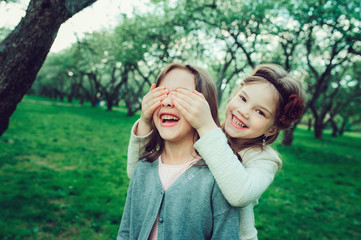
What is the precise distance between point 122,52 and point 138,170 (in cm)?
1913

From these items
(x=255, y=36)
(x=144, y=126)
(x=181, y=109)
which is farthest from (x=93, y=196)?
(x=255, y=36)

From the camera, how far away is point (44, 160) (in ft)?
23.1

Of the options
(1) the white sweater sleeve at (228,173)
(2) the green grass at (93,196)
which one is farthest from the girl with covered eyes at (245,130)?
(2) the green grass at (93,196)

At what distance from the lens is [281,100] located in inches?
64.2

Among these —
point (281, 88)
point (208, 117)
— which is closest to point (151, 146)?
point (208, 117)

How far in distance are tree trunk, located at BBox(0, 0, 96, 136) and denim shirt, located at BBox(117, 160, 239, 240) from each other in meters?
1.98

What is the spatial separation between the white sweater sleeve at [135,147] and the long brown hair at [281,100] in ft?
2.02

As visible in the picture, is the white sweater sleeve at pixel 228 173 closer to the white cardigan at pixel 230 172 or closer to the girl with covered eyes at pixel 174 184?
the white cardigan at pixel 230 172

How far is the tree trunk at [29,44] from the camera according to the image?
2.36m

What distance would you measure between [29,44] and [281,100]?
2469 millimetres

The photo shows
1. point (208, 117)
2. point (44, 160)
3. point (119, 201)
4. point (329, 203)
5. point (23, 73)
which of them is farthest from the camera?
point (44, 160)

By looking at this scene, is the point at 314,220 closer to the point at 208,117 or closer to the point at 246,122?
the point at 246,122

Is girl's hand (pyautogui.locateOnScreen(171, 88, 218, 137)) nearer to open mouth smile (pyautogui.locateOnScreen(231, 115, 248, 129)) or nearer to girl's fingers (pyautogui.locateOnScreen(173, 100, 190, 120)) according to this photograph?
girl's fingers (pyautogui.locateOnScreen(173, 100, 190, 120))

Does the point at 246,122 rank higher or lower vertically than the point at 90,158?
higher
